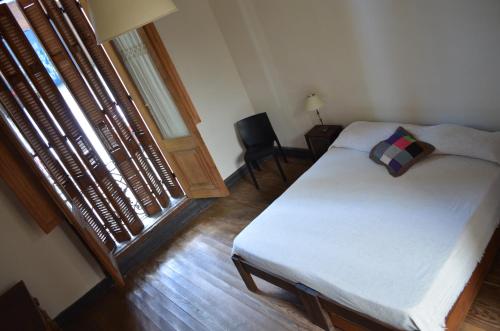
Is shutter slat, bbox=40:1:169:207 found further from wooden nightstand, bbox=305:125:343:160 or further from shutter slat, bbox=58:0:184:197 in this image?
wooden nightstand, bbox=305:125:343:160

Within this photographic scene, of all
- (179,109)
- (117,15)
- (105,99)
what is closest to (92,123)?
(105,99)

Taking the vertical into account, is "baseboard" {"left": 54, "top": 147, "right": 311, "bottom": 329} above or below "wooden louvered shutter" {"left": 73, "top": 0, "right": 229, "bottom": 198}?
below

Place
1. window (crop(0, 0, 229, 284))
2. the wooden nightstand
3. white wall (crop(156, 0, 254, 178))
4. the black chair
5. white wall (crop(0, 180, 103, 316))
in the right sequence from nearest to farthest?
white wall (crop(0, 180, 103, 316)), window (crop(0, 0, 229, 284)), the wooden nightstand, white wall (crop(156, 0, 254, 178)), the black chair

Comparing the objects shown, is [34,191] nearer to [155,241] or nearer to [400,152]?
[155,241]

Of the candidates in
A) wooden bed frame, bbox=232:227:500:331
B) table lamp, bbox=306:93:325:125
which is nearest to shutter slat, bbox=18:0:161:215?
table lamp, bbox=306:93:325:125

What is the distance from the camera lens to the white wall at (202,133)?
2672mm

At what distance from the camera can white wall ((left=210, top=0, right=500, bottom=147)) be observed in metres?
2.20

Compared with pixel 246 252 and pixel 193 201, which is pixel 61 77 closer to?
pixel 193 201

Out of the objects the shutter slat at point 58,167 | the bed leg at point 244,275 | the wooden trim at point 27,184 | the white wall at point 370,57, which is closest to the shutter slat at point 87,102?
the shutter slat at point 58,167

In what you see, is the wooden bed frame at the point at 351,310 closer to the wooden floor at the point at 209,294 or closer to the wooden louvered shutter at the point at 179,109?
the wooden floor at the point at 209,294

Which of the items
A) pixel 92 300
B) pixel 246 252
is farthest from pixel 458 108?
pixel 92 300

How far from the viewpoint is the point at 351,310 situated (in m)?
1.70

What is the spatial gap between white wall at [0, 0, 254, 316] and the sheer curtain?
0.96ft

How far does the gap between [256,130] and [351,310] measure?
253cm
